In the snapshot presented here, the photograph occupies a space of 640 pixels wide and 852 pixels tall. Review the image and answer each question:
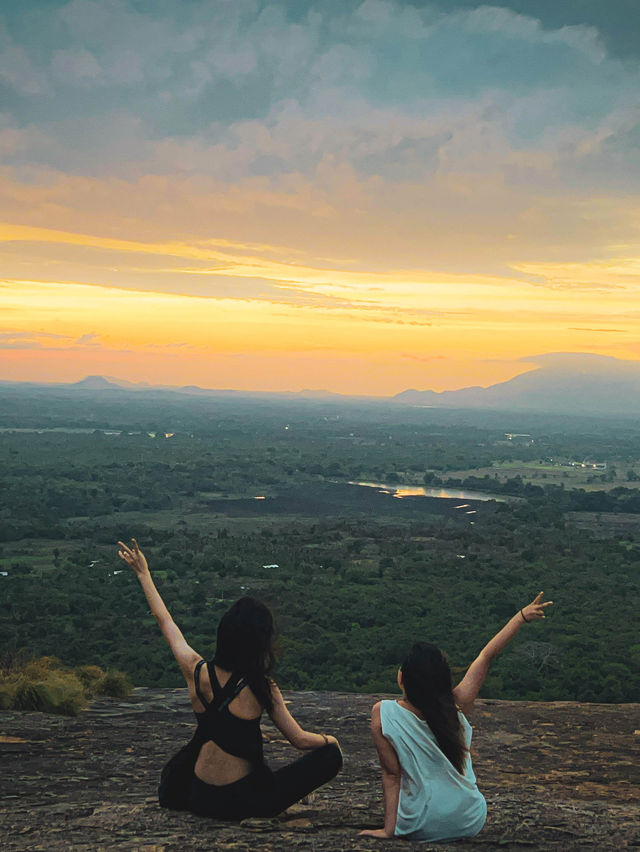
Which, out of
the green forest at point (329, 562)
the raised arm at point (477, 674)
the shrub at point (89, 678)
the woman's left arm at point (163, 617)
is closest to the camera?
the woman's left arm at point (163, 617)

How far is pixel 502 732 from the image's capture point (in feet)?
33.9

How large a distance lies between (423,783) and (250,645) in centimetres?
148

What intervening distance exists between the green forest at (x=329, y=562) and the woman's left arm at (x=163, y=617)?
657 millimetres

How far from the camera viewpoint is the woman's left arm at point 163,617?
18.4 ft

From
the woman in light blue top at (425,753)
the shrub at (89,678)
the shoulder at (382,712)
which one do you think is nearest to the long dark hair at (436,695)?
the woman in light blue top at (425,753)

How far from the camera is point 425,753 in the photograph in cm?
552

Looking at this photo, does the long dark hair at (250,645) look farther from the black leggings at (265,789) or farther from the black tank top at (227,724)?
the black leggings at (265,789)

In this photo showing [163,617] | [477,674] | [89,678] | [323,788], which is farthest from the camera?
[89,678]

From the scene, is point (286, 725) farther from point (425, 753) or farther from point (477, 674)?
point (477, 674)

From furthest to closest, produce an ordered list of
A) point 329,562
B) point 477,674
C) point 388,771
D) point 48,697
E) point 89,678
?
point 329,562 < point 89,678 < point 48,697 < point 477,674 < point 388,771

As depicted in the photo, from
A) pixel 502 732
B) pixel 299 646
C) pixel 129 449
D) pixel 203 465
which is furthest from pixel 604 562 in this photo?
pixel 129 449

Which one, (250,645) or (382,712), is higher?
(250,645)

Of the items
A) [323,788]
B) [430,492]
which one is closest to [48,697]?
[323,788]

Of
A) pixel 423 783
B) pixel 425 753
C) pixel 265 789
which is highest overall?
pixel 425 753
